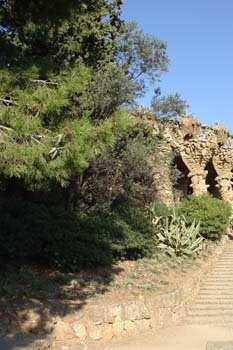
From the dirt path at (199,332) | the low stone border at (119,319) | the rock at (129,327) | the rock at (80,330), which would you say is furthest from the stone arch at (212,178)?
the rock at (80,330)

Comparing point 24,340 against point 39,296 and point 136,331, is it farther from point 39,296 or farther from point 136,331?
point 136,331

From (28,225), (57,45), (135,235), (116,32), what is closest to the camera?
(28,225)

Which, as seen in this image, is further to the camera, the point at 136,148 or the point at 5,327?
the point at 136,148

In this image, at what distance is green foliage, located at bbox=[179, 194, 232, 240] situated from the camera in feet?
46.2

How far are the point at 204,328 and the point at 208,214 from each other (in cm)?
636

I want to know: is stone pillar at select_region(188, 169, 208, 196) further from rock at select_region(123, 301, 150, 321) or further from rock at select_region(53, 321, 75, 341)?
rock at select_region(53, 321, 75, 341)

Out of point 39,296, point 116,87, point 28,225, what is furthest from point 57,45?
point 39,296

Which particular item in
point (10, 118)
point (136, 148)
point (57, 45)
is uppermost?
point (57, 45)

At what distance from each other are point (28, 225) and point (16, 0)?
4.26 meters

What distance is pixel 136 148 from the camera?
12.3m

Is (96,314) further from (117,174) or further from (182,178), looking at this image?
(182,178)

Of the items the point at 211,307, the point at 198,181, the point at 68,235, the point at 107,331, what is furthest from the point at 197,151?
the point at 107,331

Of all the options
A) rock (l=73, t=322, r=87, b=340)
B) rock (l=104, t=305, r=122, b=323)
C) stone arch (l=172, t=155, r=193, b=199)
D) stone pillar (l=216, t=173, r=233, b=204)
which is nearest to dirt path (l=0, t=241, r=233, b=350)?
rock (l=73, t=322, r=87, b=340)

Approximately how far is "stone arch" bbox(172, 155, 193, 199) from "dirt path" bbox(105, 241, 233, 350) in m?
7.03
